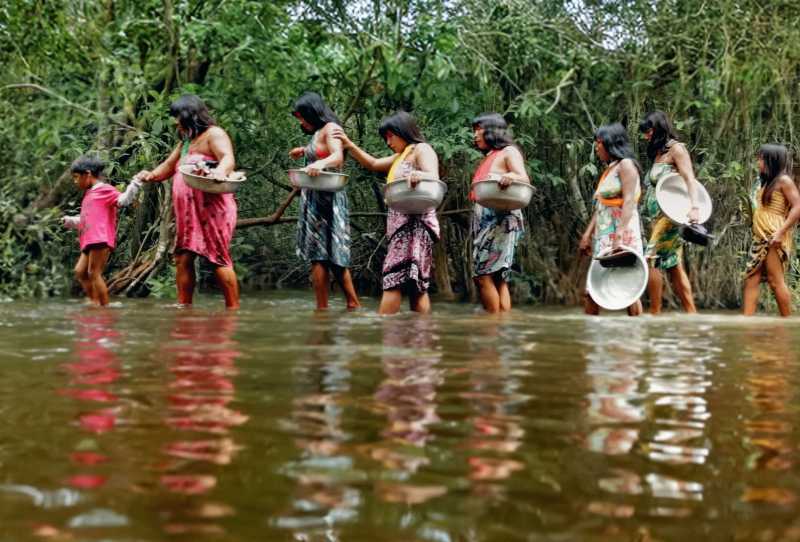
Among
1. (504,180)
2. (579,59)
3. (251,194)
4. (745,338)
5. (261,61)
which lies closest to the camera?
(745,338)

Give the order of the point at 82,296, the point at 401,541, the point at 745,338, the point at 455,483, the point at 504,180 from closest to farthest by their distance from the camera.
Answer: the point at 401,541
the point at 455,483
the point at 745,338
the point at 504,180
the point at 82,296

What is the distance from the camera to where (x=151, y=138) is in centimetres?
926

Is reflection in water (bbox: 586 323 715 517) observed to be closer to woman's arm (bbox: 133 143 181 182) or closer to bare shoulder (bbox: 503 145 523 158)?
bare shoulder (bbox: 503 145 523 158)

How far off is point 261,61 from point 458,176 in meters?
2.53

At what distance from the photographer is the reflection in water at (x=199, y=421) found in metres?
1.74

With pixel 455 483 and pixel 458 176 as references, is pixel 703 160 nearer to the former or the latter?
pixel 458 176

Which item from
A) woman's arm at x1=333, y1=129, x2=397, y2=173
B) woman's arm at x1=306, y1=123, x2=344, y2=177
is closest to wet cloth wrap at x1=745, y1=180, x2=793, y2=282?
woman's arm at x1=333, y1=129, x2=397, y2=173

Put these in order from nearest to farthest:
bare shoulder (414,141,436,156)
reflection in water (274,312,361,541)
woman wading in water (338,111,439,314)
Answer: reflection in water (274,312,361,541) → bare shoulder (414,141,436,156) → woman wading in water (338,111,439,314)

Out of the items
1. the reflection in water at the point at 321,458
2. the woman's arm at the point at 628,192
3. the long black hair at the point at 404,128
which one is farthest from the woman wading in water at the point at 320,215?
the reflection in water at the point at 321,458

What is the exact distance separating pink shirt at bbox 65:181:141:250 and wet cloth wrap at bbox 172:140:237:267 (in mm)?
1098

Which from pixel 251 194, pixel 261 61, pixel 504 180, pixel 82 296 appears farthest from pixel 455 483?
pixel 251 194

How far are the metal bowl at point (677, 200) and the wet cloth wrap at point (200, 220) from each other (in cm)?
290

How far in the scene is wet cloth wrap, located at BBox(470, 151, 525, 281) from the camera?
23.3ft

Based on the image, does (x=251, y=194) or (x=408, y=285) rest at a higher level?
(x=251, y=194)
